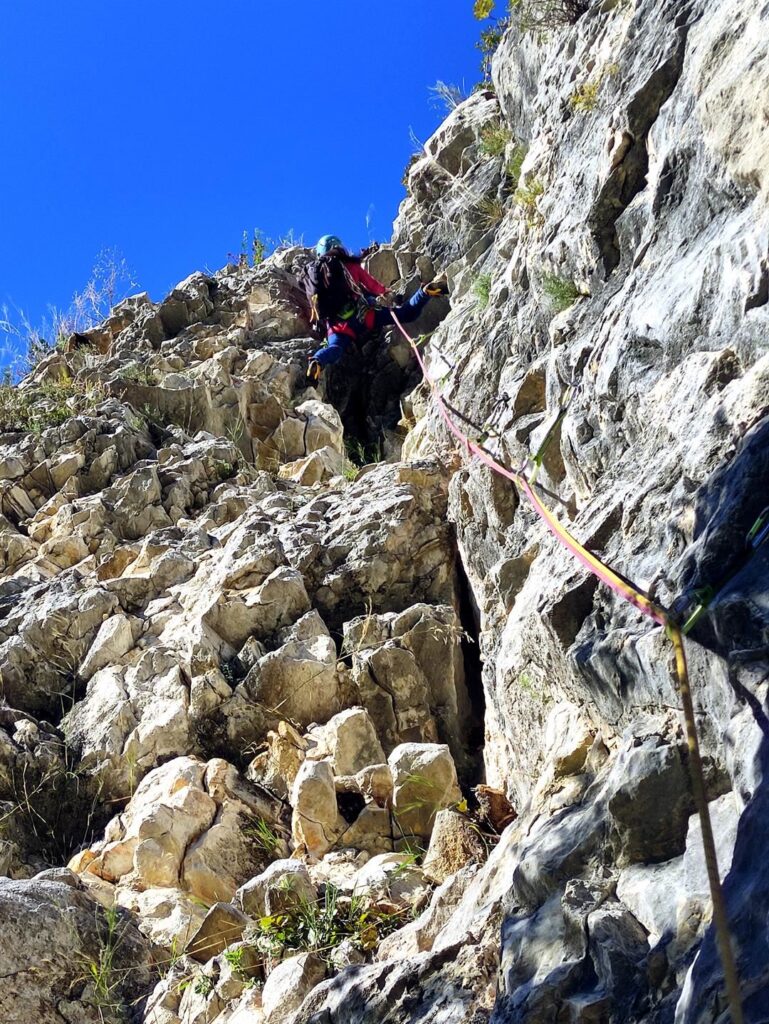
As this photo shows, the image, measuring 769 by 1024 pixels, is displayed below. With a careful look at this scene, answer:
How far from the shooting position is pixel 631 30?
6.04 m

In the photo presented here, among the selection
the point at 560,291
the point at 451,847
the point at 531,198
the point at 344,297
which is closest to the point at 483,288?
the point at 531,198

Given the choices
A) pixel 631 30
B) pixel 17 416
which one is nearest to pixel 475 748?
pixel 631 30

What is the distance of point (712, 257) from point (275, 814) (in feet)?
13.5

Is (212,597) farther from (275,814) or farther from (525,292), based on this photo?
(525,292)

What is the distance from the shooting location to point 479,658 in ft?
20.7

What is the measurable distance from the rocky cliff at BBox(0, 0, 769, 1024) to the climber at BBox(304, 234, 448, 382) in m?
1.63

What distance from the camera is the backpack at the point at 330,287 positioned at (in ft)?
37.5

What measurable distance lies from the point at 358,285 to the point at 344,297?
0.83ft

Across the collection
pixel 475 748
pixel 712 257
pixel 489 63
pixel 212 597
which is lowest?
pixel 475 748

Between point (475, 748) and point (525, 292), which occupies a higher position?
point (525, 292)

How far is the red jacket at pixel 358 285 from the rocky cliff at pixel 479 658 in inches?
62.4

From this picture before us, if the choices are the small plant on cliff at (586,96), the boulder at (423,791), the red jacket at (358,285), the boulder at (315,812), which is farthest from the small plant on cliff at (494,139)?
the boulder at (315,812)

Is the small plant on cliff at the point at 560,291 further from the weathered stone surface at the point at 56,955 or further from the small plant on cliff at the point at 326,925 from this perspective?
the weathered stone surface at the point at 56,955

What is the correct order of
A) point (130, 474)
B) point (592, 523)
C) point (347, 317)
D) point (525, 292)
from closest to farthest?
1. point (592, 523)
2. point (525, 292)
3. point (130, 474)
4. point (347, 317)
